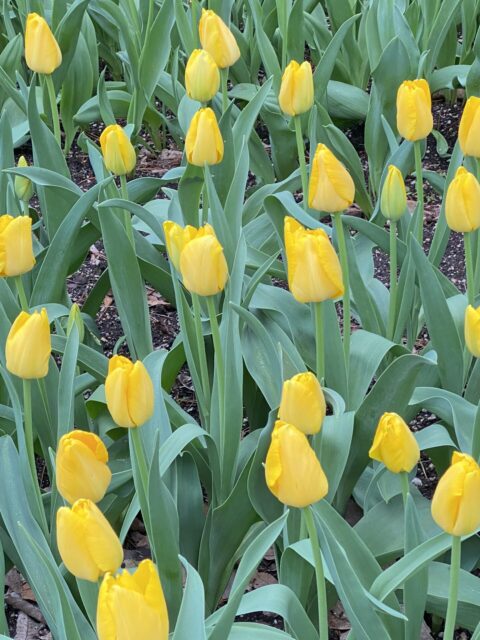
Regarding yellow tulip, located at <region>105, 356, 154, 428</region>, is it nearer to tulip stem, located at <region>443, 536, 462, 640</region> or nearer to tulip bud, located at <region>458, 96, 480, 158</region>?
tulip stem, located at <region>443, 536, 462, 640</region>

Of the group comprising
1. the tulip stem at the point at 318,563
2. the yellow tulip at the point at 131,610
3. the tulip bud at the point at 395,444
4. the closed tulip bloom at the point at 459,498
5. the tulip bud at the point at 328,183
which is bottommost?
the tulip stem at the point at 318,563

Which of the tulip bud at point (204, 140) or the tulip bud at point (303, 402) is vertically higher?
the tulip bud at point (204, 140)

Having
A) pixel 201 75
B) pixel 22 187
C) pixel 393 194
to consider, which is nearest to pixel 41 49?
pixel 22 187

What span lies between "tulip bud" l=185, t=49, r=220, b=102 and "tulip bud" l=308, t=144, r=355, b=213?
0.47 m

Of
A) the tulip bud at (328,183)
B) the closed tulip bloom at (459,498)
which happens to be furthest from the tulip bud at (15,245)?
the closed tulip bloom at (459,498)

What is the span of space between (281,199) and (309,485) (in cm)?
97

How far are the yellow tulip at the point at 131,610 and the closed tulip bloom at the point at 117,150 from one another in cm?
108

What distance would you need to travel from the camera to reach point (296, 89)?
71.4 inches

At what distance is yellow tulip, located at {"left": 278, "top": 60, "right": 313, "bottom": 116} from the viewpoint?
1.80 m

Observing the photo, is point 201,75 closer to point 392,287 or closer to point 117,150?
point 117,150

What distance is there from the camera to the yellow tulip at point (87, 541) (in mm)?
927

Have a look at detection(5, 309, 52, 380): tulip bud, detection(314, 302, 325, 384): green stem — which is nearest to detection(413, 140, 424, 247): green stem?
detection(314, 302, 325, 384): green stem

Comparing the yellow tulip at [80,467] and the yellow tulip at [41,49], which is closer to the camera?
the yellow tulip at [80,467]

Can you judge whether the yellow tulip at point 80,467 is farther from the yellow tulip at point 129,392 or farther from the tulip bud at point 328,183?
the tulip bud at point 328,183
